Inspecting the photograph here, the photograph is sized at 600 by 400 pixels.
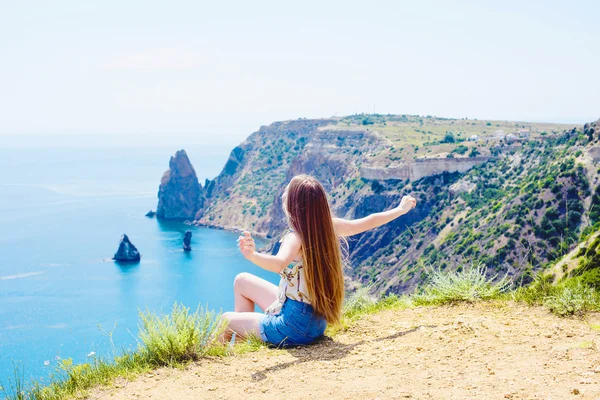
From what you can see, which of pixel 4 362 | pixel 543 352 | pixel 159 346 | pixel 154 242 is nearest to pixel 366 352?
pixel 543 352

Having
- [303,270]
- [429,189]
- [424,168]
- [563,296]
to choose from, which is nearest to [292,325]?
[303,270]

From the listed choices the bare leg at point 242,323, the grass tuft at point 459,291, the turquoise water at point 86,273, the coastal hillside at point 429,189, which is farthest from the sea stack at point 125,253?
the bare leg at point 242,323

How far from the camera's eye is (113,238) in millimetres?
88688

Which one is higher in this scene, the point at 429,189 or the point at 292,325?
the point at 292,325

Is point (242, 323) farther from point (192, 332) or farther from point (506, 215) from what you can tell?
point (506, 215)

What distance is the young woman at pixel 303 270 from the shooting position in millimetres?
4109

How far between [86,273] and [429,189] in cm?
4011

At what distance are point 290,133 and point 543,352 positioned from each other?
362 feet

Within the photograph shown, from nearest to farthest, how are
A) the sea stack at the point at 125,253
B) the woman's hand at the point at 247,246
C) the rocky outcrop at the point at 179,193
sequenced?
1. the woman's hand at the point at 247,246
2. the sea stack at the point at 125,253
3. the rocky outcrop at the point at 179,193

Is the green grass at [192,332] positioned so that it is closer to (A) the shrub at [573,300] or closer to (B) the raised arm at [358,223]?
(A) the shrub at [573,300]

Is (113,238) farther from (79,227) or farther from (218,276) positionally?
(218,276)

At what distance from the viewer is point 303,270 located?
14.0ft

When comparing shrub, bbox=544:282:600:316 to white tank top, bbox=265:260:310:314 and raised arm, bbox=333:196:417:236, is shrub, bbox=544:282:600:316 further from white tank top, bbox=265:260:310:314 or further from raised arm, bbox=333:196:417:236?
white tank top, bbox=265:260:310:314

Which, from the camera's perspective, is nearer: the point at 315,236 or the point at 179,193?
the point at 315,236
